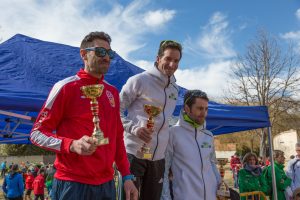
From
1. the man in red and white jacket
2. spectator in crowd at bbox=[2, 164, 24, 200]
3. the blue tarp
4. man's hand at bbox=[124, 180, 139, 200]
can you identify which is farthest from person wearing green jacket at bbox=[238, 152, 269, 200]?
spectator in crowd at bbox=[2, 164, 24, 200]

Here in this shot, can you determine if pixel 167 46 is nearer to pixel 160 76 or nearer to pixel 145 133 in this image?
pixel 160 76

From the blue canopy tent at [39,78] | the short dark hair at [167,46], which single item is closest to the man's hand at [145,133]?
the short dark hair at [167,46]

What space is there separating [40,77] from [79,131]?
9.85ft

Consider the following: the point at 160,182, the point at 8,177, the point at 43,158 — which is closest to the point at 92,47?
the point at 160,182

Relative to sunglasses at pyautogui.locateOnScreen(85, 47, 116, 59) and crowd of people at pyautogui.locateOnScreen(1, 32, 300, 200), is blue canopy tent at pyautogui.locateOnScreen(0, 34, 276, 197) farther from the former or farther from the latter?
sunglasses at pyautogui.locateOnScreen(85, 47, 116, 59)

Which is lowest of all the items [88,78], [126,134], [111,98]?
[126,134]

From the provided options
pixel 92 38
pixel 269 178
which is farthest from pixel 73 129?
pixel 269 178

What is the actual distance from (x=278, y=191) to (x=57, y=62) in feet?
17.2

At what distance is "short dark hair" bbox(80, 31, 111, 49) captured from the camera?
2264mm

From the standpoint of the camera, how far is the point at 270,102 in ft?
82.2

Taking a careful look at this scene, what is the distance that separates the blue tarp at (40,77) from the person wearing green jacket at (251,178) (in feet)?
5.27

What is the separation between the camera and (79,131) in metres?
2.04

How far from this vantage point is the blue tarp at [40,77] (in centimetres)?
407

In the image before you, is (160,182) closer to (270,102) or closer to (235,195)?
(235,195)
